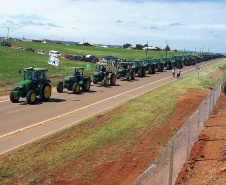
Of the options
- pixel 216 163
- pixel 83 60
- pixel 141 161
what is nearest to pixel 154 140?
pixel 141 161

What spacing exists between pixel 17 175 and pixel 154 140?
5578mm

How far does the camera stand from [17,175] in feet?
25.8

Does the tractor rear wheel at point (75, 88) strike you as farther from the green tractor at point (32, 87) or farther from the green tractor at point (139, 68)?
the green tractor at point (139, 68)

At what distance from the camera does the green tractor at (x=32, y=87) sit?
56.4ft

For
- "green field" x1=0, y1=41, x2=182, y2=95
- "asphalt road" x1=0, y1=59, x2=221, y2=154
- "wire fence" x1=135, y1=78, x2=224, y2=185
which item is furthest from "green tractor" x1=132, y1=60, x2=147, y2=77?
"wire fence" x1=135, y1=78, x2=224, y2=185

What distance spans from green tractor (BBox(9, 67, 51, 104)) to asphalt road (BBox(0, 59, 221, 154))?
473 millimetres

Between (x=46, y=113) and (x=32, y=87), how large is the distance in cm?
319

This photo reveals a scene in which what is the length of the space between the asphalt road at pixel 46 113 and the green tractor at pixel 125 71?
9.13 metres

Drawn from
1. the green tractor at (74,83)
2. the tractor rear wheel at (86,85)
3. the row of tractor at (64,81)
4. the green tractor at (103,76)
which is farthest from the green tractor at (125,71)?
the green tractor at (74,83)

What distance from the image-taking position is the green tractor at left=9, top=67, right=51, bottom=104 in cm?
1720

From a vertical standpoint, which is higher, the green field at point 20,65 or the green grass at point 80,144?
the green field at point 20,65

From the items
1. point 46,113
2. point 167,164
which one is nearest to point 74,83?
point 46,113

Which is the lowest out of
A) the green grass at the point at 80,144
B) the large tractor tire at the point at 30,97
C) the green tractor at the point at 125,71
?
the green grass at the point at 80,144

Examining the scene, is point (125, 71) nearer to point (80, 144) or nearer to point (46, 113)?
point (46, 113)
